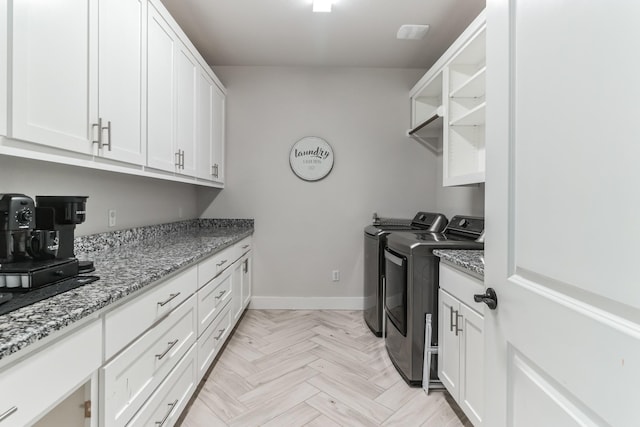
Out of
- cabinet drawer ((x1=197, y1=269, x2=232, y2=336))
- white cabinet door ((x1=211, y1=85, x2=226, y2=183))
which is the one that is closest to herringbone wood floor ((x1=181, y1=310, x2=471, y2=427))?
cabinet drawer ((x1=197, y1=269, x2=232, y2=336))

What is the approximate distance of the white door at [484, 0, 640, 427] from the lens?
55 centimetres

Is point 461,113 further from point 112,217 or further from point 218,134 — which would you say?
point 112,217

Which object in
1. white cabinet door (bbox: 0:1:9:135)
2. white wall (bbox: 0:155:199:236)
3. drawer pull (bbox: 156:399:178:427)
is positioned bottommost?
drawer pull (bbox: 156:399:178:427)

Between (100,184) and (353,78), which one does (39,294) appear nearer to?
(100,184)

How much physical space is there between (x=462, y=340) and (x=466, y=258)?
422mm

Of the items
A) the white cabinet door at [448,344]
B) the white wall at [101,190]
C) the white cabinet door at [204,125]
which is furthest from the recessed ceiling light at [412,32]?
the white wall at [101,190]

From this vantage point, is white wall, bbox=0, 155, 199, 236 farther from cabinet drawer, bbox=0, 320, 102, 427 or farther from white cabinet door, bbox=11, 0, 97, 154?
cabinet drawer, bbox=0, 320, 102, 427

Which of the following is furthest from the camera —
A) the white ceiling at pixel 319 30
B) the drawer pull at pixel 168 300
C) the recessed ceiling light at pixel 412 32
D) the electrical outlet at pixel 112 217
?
the recessed ceiling light at pixel 412 32

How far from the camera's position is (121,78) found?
1.58 meters

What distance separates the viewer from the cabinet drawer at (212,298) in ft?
6.38

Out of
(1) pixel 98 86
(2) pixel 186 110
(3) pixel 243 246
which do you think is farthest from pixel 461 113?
(1) pixel 98 86

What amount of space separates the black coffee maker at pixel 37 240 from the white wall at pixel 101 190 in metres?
0.37

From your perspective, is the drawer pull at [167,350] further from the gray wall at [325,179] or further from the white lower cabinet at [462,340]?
the gray wall at [325,179]

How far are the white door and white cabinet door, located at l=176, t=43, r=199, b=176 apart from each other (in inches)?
77.8
